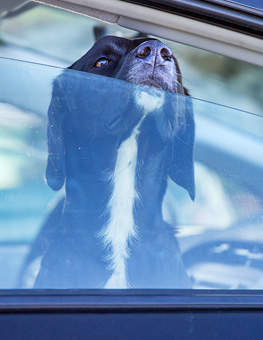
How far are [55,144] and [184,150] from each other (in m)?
0.32

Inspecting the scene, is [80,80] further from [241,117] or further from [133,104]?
[241,117]

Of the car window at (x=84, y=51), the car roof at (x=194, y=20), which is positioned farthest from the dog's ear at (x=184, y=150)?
the car window at (x=84, y=51)

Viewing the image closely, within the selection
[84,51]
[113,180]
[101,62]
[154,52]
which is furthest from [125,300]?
[84,51]

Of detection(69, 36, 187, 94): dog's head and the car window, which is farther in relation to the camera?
the car window

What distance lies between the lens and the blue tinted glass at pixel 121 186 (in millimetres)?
1162

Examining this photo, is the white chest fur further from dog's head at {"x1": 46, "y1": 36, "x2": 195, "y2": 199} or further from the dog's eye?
the dog's eye

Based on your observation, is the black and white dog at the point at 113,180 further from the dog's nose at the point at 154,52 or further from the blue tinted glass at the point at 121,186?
the dog's nose at the point at 154,52

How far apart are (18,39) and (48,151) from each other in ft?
5.45

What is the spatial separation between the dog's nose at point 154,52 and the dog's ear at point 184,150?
517 mm

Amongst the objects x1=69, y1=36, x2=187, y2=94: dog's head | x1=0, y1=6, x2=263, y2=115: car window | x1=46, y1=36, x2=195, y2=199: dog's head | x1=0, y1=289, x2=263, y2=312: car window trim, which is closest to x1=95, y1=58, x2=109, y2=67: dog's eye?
x1=69, y1=36, x2=187, y2=94: dog's head

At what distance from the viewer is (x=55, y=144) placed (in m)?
1.28

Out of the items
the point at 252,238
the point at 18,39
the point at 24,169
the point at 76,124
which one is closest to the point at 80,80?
the point at 76,124

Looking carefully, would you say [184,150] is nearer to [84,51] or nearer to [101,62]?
[101,62]

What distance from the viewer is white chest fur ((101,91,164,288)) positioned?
1.26m
